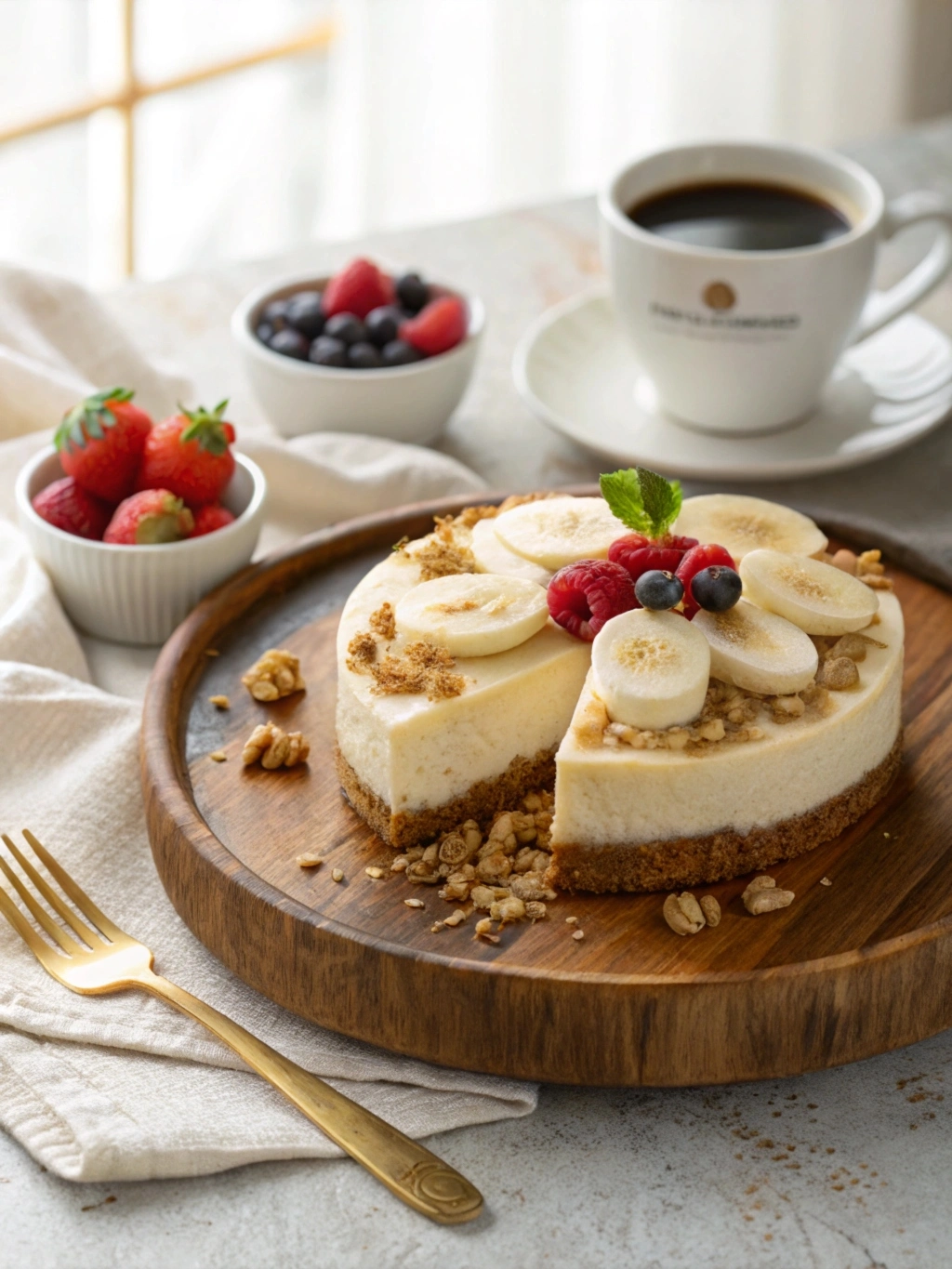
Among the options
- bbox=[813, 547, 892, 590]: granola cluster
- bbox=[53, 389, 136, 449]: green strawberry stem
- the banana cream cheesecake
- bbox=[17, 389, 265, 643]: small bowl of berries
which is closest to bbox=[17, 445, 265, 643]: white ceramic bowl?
bbox=[17, 389, 265, 643]: small bowl of berries

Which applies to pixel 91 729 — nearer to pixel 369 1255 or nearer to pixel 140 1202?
pixel 140 1202

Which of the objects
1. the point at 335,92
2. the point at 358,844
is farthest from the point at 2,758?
the point at 335,92

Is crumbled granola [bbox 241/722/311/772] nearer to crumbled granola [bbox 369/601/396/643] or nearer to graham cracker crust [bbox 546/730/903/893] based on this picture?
crumbled granola [bbox 369/601/396/643]

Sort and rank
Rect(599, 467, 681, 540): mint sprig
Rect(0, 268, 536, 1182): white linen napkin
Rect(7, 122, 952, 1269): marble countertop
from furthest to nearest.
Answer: Rect(599, 467, 681, 540): mint sprig → Rect(0, 268, 536, 1182): white linen napkin → Rect(7, 122, 952, 1269): marble countertop

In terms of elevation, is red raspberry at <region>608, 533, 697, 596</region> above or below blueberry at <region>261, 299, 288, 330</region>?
above

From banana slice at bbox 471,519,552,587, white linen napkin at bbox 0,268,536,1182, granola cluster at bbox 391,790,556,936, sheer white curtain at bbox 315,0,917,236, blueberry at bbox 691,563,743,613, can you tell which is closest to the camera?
white linen napkin at bbox 0,268,536,1182

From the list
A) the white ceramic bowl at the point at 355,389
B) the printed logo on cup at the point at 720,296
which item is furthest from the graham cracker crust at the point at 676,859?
the white ceramic bowl at the point at 355,389

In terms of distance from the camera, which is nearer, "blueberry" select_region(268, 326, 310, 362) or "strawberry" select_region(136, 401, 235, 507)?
"strawberry" select_region(136, 401, 235, 507)
